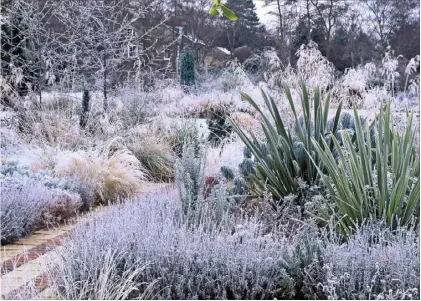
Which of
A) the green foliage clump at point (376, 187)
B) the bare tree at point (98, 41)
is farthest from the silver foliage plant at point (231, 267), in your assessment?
the bare tree at point (98, 41)

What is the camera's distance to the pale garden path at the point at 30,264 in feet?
5.77

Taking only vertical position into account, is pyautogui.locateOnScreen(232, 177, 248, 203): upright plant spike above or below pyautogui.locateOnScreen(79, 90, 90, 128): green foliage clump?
below

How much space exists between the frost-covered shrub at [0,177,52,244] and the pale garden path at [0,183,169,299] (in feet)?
0.19

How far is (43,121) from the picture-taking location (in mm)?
4883

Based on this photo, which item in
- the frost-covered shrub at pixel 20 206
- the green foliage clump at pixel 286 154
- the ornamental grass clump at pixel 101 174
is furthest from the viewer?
the ornamental grass clump at pixel 101 174

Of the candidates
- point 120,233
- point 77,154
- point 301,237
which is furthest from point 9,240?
point 301,237

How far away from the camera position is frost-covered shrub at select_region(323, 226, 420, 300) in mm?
1694

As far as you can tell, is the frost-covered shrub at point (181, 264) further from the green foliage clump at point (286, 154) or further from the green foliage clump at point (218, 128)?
the green foliage clump at point (218, 128)

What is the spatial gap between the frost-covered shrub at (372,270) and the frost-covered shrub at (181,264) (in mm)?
173

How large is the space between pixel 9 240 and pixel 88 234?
0.85 metres

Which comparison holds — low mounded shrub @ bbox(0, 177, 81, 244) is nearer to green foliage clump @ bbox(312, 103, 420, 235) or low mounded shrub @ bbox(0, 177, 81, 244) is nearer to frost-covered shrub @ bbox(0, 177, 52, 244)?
frost-covered shrub @ bbox(0, 177, 52, 244)

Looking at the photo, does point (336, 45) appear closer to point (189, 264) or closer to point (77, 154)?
point (77, 154)

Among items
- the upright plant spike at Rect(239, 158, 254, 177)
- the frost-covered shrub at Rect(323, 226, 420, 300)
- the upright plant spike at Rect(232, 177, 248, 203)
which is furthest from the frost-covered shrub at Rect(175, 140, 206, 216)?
the frost-covered shrub at Rect(323, 226, 420, 300)

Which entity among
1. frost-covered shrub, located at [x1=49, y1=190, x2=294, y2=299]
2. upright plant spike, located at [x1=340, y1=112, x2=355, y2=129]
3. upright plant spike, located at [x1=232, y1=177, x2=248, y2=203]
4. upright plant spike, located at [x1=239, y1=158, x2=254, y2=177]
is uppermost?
upright plant spike, located at [x1=340, y1=112, x2=355, y2=129]
